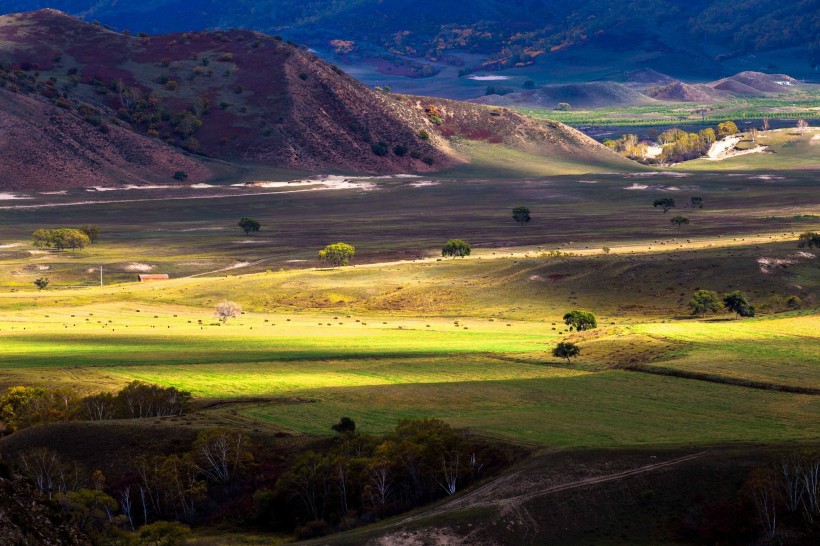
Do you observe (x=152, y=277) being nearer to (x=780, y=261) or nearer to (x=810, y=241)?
(x=780, y=261)

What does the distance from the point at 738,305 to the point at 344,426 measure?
56902 millimetres

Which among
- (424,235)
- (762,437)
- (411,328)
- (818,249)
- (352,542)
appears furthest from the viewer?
(424,235)

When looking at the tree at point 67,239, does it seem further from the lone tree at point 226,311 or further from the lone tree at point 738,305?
the lone tree at point 738,305

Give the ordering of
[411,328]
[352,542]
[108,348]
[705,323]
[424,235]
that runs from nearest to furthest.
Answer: [352,542] < [108,348] < [705,323] < [411,328] < [424,235]

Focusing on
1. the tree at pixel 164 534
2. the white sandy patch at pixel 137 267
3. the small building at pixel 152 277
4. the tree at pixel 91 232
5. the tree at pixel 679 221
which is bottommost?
the tree at pixel 164 534

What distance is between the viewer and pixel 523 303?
389 feet

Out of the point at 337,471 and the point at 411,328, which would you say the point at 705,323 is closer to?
the point at 411,328

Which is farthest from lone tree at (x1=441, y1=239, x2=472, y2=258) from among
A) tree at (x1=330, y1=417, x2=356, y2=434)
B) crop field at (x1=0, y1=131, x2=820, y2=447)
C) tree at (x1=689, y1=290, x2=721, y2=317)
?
tree at (x1=330, y1=417, x2=356, y2=434)

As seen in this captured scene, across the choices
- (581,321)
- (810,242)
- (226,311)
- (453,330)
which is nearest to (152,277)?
(226,311)

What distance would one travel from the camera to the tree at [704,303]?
107500 mm

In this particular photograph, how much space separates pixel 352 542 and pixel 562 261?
91.9m

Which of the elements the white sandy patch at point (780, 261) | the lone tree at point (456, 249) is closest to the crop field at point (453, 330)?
the white sandy patch at point (780, 261)

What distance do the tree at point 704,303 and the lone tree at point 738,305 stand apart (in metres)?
1.80

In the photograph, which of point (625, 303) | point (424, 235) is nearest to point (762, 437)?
point (625, 303)
